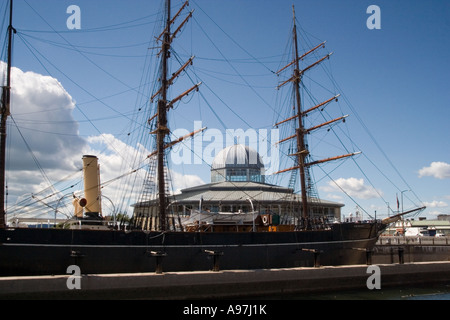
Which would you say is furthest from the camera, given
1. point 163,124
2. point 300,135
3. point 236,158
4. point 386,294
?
point 236,158

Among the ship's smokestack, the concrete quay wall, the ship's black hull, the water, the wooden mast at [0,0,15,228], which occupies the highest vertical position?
the wooden mast at [0,0,15,228]

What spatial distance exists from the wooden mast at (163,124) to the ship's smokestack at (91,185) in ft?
12.4

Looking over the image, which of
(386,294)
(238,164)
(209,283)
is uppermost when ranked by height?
(238,164)

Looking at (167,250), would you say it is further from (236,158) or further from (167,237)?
(236,158)

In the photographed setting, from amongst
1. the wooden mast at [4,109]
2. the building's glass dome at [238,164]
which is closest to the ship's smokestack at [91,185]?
the wooden mast at [4,109]

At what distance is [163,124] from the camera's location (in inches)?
1082

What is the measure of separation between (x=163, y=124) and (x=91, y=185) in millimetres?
6271

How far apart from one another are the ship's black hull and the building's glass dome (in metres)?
31.7

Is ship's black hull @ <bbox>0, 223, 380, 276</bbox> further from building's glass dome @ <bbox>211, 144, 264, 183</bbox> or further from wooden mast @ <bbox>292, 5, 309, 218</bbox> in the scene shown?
building's glass dome @ <bbox>211, 144, 264, 183</bbox>

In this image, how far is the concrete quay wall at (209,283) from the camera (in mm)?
16828

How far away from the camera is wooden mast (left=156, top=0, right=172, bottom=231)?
82.4 feet

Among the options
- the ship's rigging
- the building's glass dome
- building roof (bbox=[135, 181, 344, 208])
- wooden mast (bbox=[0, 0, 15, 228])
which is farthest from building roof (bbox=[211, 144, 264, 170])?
wooden mast (bbox=[0, 0, 15, 228])

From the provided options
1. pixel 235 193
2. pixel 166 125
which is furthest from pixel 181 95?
pixel 235 193
